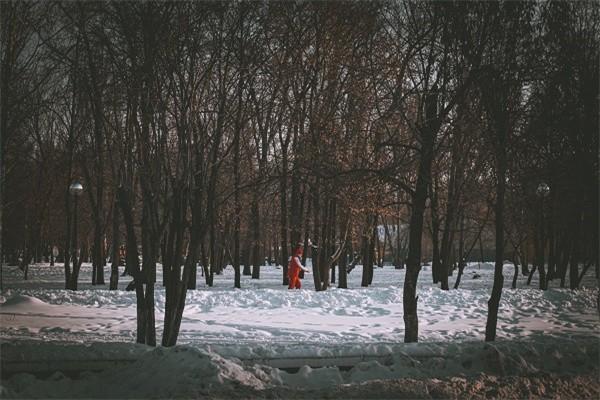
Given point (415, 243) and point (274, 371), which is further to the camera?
point (415, 243)

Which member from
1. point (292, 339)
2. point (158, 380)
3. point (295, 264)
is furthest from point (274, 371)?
point (295, 264)

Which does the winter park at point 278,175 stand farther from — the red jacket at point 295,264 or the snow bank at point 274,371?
the red jacket at point 295,264

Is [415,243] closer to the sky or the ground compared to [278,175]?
closer to the ground

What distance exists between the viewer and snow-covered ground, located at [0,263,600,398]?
6234 mm

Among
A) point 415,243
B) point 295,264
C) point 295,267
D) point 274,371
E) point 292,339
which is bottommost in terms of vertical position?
point 292,339

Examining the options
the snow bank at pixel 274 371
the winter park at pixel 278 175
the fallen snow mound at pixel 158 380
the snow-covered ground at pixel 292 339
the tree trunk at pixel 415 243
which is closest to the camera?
the fallen snow mound at pixel 158 380

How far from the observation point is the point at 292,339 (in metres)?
10.2

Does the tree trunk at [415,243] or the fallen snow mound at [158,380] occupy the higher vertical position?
the tree trunk at [415,243]

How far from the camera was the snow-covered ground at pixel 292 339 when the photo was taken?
6.23 metres

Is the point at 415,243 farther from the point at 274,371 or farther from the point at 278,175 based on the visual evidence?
the point at 274,371

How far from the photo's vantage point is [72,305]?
14.9 meters

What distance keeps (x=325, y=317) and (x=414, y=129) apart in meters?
5.77

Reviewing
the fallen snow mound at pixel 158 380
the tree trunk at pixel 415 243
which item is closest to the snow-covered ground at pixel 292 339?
the fallen snow mound at pixel 158 380

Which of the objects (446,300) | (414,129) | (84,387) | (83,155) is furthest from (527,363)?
(83,155)
